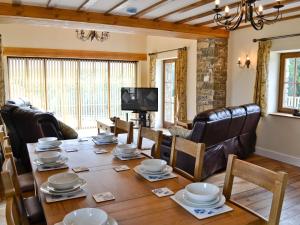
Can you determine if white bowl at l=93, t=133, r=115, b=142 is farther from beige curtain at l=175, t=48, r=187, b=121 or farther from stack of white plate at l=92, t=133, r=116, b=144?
beige curtain at l=175, t=48, r=187, b=121

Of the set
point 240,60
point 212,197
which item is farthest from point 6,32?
point 212,197

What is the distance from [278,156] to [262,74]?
4.99 ft

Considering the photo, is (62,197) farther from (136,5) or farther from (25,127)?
(136,5)

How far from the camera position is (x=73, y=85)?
8.21m

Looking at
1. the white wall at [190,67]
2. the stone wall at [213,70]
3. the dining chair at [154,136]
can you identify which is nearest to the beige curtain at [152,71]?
the white wall at [190,67]

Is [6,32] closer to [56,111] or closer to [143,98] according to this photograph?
[56,111]

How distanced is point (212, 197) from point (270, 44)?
4382 mm

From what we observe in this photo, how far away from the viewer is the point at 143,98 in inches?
288

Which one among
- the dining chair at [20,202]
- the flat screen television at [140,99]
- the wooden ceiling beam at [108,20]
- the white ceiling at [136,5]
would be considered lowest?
the dining chair at [20,202]

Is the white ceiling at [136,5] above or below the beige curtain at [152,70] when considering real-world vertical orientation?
above

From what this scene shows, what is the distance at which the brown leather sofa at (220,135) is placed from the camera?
3592 mm

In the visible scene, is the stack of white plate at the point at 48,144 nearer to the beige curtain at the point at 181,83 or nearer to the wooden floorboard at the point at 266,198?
the wooden floorboard at the point at 266,198

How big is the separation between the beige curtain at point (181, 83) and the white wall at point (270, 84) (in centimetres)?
124

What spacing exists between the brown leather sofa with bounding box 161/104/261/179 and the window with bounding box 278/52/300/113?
0.74 metres
